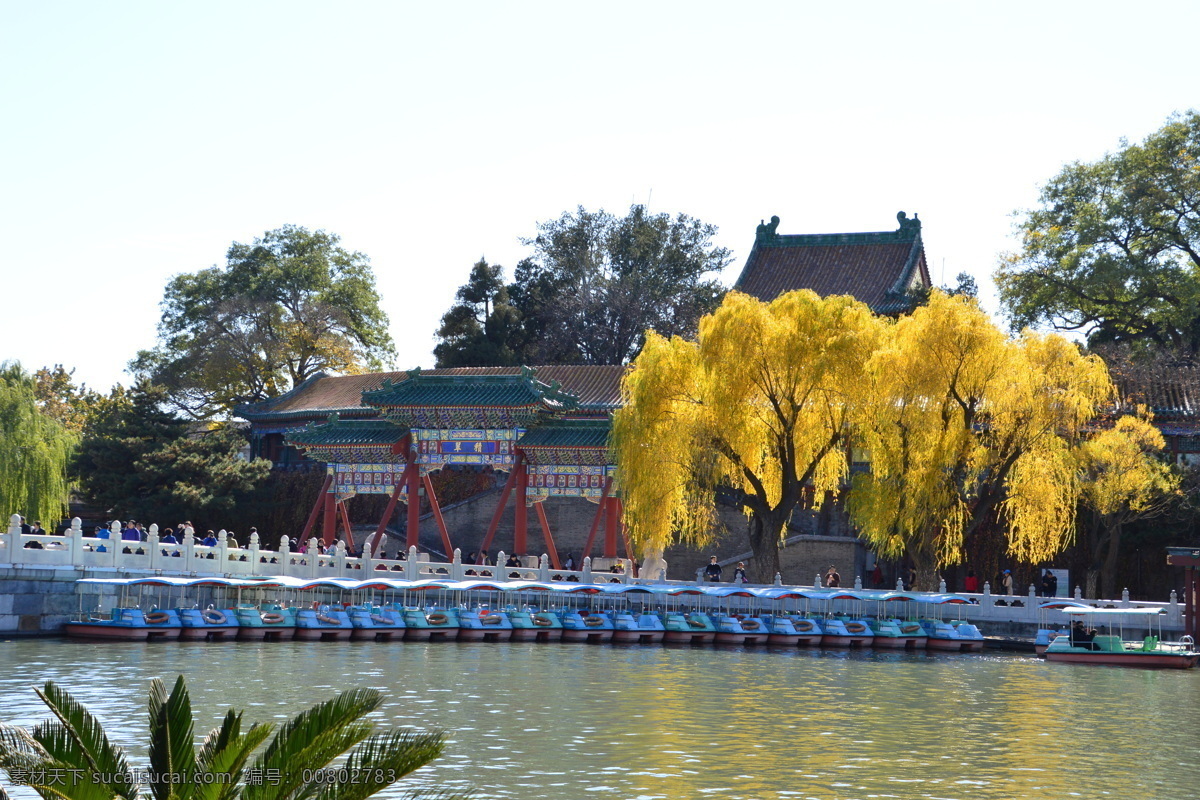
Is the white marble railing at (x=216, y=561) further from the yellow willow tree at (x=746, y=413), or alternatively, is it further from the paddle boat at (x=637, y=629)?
the yellow willow tree at (x=746, y=413)

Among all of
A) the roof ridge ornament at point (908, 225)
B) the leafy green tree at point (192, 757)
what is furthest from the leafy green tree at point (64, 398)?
the leafy green tree at point (192, 757)

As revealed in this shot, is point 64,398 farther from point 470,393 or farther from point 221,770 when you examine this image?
point 221,770

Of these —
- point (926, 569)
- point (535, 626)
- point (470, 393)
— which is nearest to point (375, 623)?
point (535, 626)

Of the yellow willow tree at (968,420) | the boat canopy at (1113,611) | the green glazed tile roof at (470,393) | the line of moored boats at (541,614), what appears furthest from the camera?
the green glazed tile roof at (470,393)

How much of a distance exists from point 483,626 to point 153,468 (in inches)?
658

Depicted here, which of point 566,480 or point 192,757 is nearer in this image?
point 192,757

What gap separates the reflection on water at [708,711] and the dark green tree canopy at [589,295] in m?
29.5

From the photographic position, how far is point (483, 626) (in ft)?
111

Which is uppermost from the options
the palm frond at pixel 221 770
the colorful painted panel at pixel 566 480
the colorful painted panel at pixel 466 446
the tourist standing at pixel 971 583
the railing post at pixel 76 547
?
the colorful painted panel at pixel 466 446

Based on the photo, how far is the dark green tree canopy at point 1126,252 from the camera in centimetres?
4575

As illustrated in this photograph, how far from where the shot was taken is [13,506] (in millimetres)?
41688

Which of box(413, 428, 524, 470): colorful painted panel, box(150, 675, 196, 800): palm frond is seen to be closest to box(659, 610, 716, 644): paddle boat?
box(413, 428, 524, 470): colorful painted panel

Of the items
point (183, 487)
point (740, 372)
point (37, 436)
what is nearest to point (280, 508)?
point (183, 487)

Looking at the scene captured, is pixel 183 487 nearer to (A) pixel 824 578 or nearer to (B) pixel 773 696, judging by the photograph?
(A) pixel 824 578
